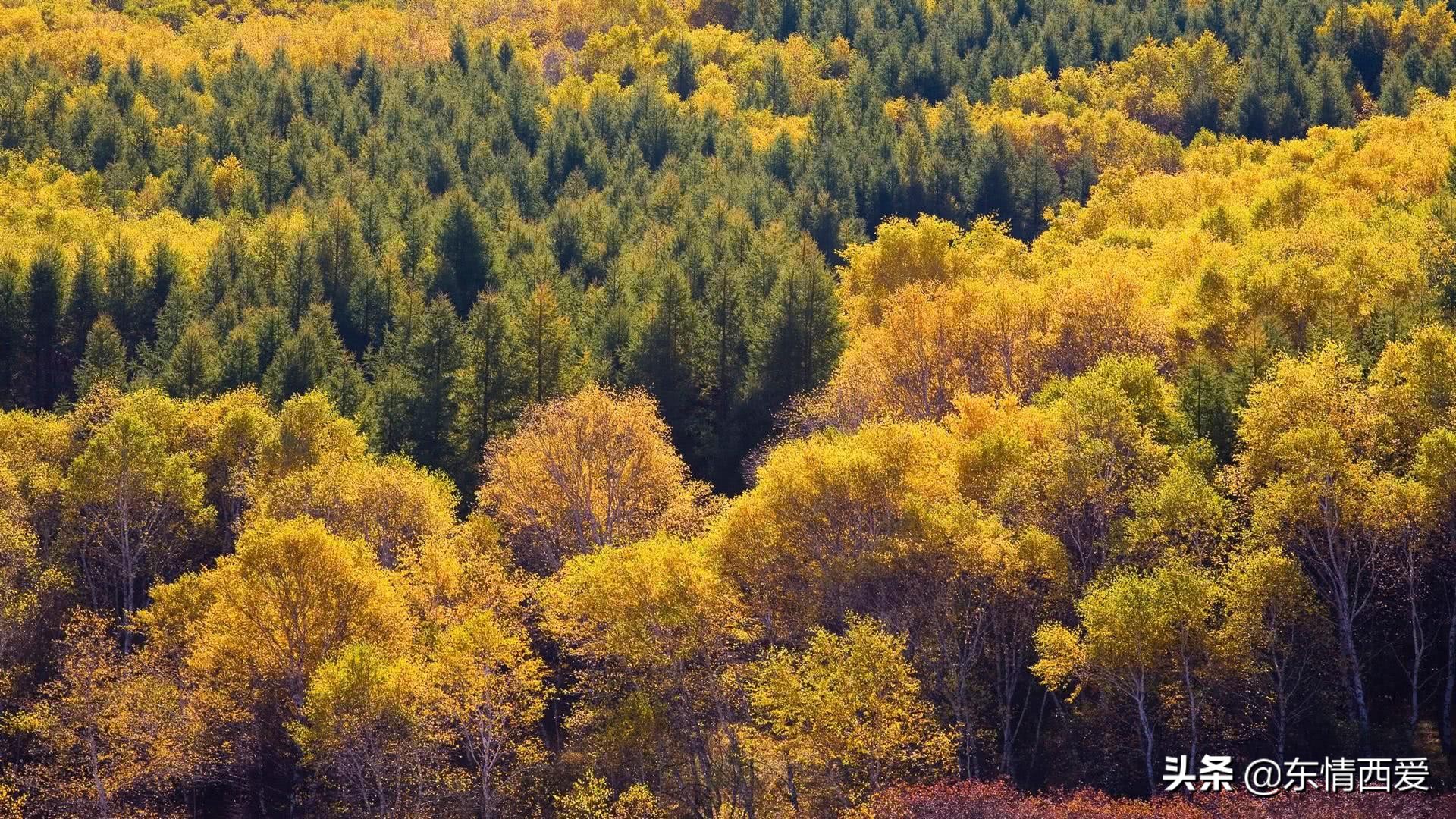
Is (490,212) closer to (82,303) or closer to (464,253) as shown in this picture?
(464,253)

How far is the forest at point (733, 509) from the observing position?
58750 mm

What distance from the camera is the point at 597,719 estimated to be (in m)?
Answer: 65.1

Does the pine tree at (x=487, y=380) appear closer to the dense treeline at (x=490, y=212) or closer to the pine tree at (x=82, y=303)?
the dense treeline at (x=490, y=212)

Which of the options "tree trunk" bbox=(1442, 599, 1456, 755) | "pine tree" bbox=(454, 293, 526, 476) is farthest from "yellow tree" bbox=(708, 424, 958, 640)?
"pine tree" bbox=(454, 293, 526, 476)

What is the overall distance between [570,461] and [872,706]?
2806cm

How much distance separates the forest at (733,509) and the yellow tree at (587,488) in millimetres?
240

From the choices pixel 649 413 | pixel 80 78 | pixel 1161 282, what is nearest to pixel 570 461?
pixel 649 413

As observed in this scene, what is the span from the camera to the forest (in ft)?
193

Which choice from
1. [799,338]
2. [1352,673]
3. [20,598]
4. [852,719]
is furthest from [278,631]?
[799,338]

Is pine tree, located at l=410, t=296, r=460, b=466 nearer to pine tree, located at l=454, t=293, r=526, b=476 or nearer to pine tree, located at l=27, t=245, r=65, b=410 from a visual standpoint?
pine tree, located at l=454, t=293, r=526, b=476

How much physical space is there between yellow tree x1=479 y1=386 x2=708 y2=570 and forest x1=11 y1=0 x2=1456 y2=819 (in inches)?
9.4

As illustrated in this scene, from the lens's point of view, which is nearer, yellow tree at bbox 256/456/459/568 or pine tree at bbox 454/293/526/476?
yellow tree at bbox 256/456/459/568

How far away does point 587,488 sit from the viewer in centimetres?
8038

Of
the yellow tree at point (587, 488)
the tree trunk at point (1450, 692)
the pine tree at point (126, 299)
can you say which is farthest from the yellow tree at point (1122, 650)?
the pine tree at point (126, 299)
